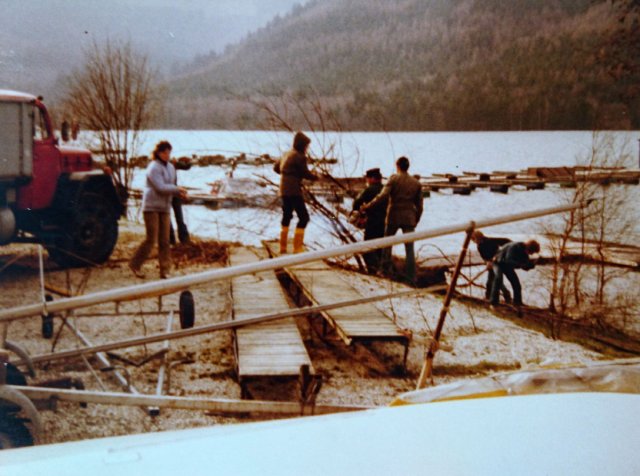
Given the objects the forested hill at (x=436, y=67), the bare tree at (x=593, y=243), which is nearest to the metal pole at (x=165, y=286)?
the forested hill at (x=436, y=67)

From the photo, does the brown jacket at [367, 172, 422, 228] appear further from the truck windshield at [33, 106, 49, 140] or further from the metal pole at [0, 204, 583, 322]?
the truck windshield at [33, 106, 49, 140]

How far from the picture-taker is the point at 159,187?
9.75 ft

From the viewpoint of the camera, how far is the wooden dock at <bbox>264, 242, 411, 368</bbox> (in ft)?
7.80

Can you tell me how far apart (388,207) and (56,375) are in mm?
1356

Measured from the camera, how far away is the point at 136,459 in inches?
50.5

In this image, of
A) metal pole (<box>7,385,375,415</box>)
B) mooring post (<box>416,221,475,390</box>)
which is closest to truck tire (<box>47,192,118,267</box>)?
metal pole (<box>7,385,375,415</box>)

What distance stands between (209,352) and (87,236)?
0.74 meters

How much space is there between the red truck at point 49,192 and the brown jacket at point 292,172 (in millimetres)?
708

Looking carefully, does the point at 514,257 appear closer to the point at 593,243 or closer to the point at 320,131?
the point at 593,243

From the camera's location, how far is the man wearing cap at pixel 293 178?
281 centimetres

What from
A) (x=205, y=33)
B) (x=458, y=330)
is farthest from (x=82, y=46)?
(x=458, y=330)

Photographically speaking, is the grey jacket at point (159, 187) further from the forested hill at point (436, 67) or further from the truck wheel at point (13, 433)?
the truck wheel at point (13, 433)

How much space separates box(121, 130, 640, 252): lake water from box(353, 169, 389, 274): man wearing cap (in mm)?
69

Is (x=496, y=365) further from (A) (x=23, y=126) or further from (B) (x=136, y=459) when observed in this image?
(A) (x=23, y=126)
